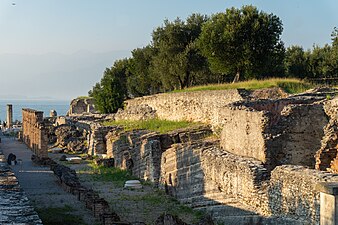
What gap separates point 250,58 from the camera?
1352 inches

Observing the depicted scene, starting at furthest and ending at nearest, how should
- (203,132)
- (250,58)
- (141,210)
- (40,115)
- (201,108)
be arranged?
(40,115) < (250,58) < (201,108) < (203,132) < (141,210)

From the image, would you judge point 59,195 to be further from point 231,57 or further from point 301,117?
point 231,57

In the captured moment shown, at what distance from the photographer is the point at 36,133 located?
117ft

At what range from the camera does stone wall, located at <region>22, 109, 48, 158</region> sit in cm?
3297

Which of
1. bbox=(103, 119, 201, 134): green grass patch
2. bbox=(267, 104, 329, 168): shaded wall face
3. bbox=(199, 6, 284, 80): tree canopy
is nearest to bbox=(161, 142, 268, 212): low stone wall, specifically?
bbox=(267, 104, 329, 168): shaded wall face

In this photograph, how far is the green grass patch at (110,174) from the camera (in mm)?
25469

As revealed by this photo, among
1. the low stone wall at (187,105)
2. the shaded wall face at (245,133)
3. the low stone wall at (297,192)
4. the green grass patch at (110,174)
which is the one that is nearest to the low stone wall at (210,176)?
the shaded wall face at (245,133)

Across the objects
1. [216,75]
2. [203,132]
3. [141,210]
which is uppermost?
[216,75]

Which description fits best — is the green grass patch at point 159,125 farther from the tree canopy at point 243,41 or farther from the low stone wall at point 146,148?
the tree canopy at point 243,41

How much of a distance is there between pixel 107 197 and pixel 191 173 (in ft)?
11.0

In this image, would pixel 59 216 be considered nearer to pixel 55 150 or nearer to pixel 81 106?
pixel 55 150

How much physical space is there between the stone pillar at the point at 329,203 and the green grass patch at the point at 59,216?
288 inches

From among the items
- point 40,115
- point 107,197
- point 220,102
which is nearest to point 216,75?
point 40,115

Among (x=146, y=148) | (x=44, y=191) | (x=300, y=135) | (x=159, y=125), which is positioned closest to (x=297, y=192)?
(x=300, y=135)
